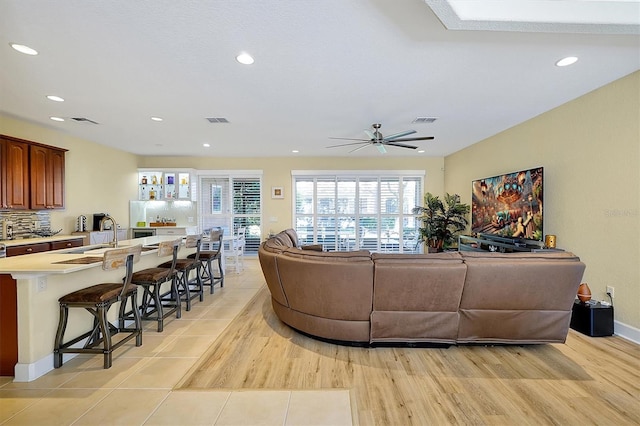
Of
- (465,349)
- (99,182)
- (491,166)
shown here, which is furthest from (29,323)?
(491,166)

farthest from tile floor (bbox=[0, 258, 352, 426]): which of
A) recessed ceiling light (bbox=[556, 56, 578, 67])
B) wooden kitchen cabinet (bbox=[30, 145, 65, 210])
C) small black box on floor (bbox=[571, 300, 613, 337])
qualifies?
recessed ceiling light (bbox=[556, 56, 578, 67])

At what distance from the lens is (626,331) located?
2.91 meters

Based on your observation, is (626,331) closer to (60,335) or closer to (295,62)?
(295,62)

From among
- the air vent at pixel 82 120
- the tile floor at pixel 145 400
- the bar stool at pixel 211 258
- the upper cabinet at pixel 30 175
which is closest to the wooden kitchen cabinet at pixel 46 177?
the upper cabinet at pixel 30 175

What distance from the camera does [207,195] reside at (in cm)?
749

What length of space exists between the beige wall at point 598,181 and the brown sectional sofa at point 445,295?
97 cm

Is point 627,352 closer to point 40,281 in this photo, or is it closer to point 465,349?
point 465,349

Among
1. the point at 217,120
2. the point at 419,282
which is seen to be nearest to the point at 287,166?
the point at 217,120

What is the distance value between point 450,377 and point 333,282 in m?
1.21

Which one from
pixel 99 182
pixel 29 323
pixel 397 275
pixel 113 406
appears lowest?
pixel 113 406

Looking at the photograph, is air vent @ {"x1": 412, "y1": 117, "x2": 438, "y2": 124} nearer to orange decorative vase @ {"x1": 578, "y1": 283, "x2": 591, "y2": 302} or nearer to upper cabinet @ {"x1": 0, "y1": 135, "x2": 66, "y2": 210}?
orange decorative vase @ {"x1": 578, "y1": 283, "x2": 591, "y2": 302}

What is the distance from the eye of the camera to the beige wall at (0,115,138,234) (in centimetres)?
459

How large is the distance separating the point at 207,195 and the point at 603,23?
24.7ft

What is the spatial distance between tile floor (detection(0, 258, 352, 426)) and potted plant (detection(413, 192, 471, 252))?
5.24 meters
